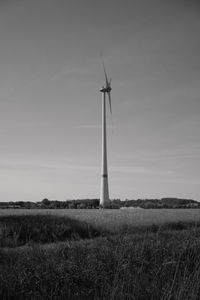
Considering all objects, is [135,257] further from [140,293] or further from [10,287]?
[10,287]

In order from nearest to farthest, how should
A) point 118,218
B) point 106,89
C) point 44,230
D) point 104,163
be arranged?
point 44,230
point 118,218
point 104,163
point 106,89

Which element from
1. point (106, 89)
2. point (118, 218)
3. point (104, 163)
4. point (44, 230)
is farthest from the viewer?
point (106, 89)

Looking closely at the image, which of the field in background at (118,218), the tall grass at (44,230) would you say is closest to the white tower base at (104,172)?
the field in background at (118,218)

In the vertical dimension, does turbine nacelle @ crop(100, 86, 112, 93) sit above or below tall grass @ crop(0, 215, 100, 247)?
above

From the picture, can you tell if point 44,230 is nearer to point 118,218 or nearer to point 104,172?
point 118,218

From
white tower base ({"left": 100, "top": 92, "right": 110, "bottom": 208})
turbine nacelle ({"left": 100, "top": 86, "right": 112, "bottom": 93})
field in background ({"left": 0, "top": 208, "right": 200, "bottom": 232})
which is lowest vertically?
field in background ({"left": 0, "top": 208, "right": 200, "bottom": 232})

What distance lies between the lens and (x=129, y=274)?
683cm

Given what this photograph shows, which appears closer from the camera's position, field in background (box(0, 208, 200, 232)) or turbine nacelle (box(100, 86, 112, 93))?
field in background (box(0, 208, 200, 232))

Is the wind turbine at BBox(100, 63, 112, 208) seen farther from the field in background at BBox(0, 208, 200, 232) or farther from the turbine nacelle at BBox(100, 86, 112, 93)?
the field in background at BBox(0, 208, 200, 232)

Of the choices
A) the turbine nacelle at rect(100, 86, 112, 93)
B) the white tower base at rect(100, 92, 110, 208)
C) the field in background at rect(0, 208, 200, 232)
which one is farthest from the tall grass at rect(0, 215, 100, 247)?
the turbine nacelle at rect(100, 86, 112, 93)

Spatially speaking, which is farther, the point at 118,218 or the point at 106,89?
the point at 106,89

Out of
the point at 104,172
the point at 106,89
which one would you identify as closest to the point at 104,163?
the point at 104,172

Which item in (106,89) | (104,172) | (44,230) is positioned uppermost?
(106,89)

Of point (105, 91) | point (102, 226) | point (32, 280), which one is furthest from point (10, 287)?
point (105, 91)
